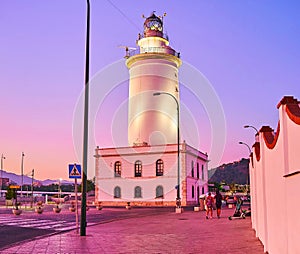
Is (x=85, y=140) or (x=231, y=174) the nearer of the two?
(x=85, y=140)

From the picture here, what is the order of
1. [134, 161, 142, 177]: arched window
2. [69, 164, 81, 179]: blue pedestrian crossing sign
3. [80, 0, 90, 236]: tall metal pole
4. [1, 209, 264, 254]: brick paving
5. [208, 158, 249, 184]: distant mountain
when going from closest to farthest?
[1, 209, 264, 254]: brick paving, [80, 0, 90, 236]: tall metal pole, [69, 164, 81, 179]: blue pedestrian crossing sign, [134, 161, 142, 177]: arched window, [208, 158, 249, 184]: distant mountain

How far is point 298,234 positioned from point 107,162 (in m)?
49.7

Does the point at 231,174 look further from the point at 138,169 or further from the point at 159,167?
the point at 159,167

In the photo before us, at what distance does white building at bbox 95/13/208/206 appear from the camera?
166 feet

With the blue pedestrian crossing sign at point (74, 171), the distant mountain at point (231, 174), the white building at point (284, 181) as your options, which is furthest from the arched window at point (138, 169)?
the distant mountain at point (231, 174)

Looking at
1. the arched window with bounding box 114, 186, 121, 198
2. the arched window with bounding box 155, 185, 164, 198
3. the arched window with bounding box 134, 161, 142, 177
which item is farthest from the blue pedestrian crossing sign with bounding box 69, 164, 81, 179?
the arched window with bounding box 114, 186, 121, 198

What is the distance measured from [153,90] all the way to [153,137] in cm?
565

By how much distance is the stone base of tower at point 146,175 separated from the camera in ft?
167

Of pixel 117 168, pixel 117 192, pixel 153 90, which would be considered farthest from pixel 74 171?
pixel 117 168

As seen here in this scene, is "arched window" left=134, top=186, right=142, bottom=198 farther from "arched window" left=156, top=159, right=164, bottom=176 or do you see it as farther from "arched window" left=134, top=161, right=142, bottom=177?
"arched window" left=156, top=159, right=164, bottom=176

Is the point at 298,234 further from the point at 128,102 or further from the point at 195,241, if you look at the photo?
the point at 128,102

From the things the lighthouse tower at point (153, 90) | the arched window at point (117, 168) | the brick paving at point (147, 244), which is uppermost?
the lighthouse tower at point (153, 90)

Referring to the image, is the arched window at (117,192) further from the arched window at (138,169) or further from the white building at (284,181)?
the white building at (284,181)

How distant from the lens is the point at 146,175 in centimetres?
5244
